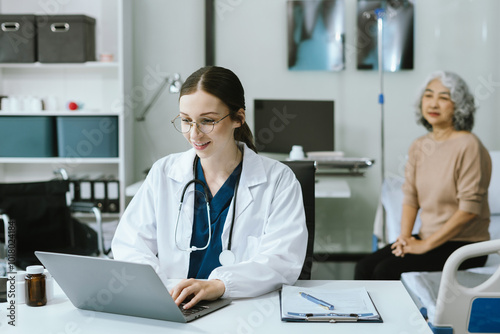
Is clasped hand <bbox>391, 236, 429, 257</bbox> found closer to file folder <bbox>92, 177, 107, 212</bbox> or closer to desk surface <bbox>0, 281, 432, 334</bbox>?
desk surface <bbox>0, 281, 432, 334</bbox>

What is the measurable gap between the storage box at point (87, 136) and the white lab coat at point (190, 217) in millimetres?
1934

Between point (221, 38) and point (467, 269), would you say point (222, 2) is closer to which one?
point (221, 38)

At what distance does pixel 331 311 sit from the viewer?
4.07ft

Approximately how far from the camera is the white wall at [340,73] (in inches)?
144

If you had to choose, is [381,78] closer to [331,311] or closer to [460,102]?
[460,102]

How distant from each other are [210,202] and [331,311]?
1.76 feet

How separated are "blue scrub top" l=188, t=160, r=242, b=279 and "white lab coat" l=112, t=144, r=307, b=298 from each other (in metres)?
0.02

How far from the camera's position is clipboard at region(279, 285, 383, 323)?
1208mm

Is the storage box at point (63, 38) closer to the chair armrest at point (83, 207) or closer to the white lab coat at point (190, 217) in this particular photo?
the chair armrest at point (83, 207)

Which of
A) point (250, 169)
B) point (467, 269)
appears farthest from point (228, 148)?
point (467, 269)

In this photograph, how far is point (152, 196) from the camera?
Result: 1633 millimetres

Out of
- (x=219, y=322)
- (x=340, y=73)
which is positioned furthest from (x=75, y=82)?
(x=219, y=322)

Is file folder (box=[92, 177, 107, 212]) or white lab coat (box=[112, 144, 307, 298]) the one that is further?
file folder (box=[92, 177, 107, 212])

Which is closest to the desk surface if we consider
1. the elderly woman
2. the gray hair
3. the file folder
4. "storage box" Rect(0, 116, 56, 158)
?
the elderly woman
